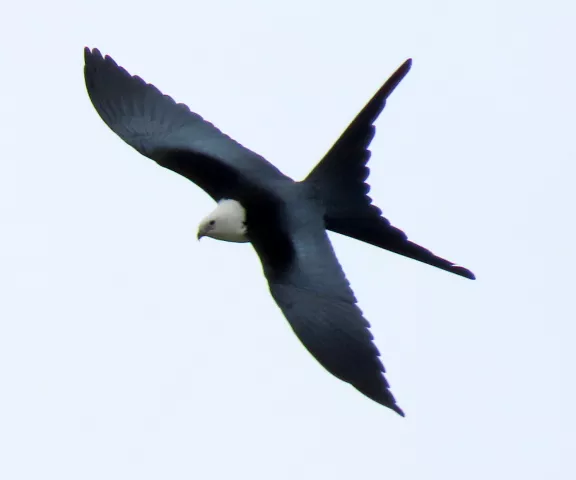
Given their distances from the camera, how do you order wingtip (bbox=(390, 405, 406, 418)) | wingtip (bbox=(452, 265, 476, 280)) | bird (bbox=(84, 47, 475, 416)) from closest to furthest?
wingtip (bbox=(390, 405, 406, 418)) < bird (bbox=(84, 47, 475, 416)) < wingtip (bbox=(452, 265, 476, 280))

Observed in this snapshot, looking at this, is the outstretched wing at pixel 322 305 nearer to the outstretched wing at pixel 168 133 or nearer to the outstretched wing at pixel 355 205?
the outstretched wing at pixel 355 205

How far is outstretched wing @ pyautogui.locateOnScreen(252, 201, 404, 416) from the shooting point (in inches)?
471

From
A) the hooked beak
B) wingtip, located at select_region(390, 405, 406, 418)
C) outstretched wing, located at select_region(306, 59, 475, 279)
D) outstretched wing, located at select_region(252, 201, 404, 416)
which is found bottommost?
wingtip, located at select_region(390, 405, 406, 418)

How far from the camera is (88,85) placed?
15469 millimetres

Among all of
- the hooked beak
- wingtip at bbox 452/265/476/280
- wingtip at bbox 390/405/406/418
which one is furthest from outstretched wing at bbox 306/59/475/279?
wingtip at bbox 390/405/406/418

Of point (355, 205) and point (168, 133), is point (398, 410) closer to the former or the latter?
point (355, 205)

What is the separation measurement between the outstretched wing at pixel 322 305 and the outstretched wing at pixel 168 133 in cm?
90

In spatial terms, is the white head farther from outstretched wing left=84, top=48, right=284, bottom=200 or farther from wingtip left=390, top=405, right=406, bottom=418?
wingtip left=390, top=405, right=406, bottom=418

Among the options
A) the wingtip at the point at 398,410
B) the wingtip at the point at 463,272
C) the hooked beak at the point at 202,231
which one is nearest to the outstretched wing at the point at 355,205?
the wingtip at the point at 463,272

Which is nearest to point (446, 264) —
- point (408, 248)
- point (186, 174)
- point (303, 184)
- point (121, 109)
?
point (408, 248)

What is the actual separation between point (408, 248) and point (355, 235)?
41 centimetres

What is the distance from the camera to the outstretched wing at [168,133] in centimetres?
1437

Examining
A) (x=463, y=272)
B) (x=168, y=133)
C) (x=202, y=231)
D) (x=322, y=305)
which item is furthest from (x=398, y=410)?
(x=168, y=133)

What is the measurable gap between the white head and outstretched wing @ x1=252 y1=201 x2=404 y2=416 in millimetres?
380
